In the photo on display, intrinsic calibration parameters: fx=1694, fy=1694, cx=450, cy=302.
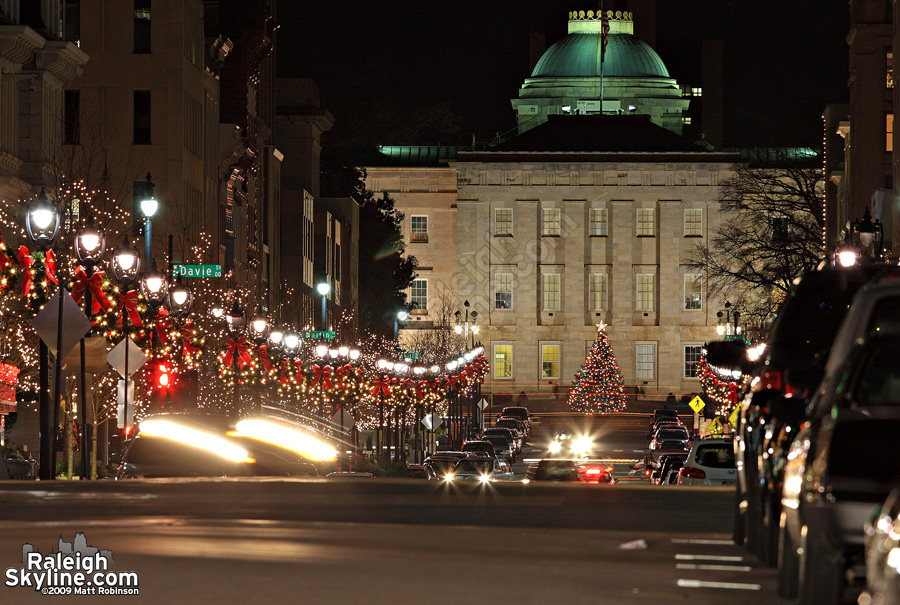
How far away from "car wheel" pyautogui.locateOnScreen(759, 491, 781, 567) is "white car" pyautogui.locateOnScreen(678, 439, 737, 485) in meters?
18.8

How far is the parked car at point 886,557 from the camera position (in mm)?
5078

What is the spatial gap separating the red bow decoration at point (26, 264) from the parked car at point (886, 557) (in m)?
21.5

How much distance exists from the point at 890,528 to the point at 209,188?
206 feet

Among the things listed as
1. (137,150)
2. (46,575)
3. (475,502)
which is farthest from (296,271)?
(46,575)

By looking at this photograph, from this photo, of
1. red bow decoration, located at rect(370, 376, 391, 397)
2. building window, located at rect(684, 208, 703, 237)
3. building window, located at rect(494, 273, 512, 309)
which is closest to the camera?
red bow decoration, located at rect(370, 376, 391, 397)

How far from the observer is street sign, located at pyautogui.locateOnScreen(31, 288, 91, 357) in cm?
2358

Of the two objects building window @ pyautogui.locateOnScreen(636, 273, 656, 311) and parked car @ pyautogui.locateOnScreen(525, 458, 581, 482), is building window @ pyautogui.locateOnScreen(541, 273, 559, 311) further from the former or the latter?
parked car @ pyautogui.locateOnScreen(525, 458, 581, 482)

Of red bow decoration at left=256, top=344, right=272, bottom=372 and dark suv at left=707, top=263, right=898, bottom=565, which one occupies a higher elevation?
red bow decoration at left=256, top=344, right=272, bottom=372

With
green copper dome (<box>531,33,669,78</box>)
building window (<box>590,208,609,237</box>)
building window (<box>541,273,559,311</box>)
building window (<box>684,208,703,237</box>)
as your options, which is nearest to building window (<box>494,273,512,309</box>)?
building window (<box>541,273,559,311</box>)

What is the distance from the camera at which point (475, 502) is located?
51.0 ft

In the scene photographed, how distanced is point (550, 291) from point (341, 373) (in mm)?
74075

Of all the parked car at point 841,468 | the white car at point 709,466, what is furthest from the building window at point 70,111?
the parked car at point 841,468

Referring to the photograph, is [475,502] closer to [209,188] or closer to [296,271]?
[209,188]

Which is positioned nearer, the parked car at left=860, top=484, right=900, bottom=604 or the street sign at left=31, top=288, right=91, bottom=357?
the parked car at left=860, top=484, right=900, bottom=604
